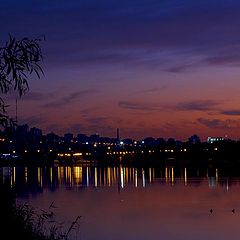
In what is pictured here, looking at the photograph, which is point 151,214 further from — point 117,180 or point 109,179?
point 109,179

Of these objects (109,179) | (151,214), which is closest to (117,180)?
(109,179)

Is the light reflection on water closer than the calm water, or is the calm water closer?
the calm water

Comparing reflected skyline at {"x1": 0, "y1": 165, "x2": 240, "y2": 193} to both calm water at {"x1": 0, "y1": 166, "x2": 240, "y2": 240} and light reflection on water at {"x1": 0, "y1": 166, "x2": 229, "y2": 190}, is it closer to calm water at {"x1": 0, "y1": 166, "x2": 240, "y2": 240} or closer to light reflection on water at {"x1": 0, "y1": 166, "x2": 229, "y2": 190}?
light reflection on water at {"x1": 0, "y1": 166, "x2": 229, "y2": 190}

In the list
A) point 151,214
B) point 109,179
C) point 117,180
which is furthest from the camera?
point 109,179

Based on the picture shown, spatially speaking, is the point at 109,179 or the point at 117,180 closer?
the point at 117,180

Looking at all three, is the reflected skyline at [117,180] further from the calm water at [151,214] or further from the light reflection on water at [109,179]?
the calm water at [151,214]

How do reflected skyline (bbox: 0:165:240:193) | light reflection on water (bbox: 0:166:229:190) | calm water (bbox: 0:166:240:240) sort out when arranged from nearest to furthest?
calm water (bbox: 0:166:240:240)
reflected skyline (bbox: 0:165:240:193)
light reflection on water (bbox: 0:166:229:190)

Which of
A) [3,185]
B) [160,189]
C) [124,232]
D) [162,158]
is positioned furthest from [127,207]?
[162,158]

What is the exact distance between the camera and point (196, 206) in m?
38.0

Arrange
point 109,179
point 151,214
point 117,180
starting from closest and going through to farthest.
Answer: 1. point 151,214
2. point 117,180
3. point 109,179

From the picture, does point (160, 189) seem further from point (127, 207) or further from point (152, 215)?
point (152, 215)

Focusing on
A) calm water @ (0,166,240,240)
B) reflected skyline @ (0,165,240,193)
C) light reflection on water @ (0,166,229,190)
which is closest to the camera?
calm water @ (0,166,240,240)

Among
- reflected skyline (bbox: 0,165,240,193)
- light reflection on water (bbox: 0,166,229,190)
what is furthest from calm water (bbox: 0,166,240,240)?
light reflection on water (bbox: 0,166,229,190)

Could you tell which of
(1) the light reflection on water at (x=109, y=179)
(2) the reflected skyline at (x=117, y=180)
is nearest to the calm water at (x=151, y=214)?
(2) the reflected skyline at (x=117, y=180)
